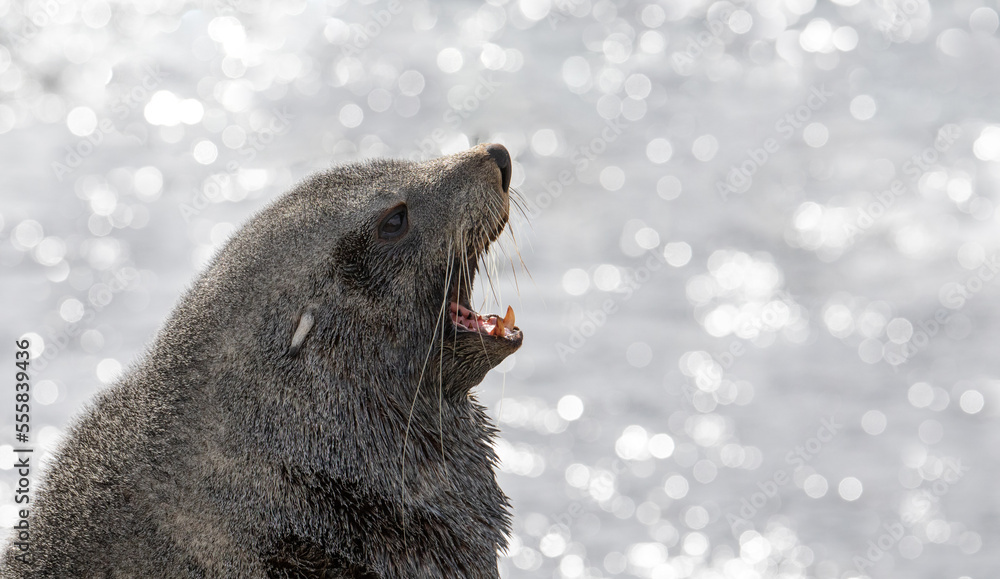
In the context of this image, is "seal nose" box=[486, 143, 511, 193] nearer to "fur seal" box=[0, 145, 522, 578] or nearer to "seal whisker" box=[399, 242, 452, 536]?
"fur seal" box=[0, 145, 522, 578]

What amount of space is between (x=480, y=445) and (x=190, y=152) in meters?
10.7

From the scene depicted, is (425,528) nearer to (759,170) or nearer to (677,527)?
(677,527)

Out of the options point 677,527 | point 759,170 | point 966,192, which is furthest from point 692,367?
point 966,192

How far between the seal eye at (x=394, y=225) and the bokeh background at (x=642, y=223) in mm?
3745

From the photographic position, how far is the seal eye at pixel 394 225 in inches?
198

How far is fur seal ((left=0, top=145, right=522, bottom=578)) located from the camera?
4.41 m

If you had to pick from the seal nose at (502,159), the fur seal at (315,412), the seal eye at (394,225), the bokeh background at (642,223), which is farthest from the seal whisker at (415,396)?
the bokeh background at (642,223)

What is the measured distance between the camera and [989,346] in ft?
39.1

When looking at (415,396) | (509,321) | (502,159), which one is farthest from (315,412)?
(502,159)

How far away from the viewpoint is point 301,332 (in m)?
4.71

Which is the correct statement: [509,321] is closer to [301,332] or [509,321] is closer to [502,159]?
[502,159]

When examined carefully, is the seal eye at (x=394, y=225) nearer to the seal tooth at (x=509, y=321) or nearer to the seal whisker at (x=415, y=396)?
the seal whisker at (x=415, y=396)

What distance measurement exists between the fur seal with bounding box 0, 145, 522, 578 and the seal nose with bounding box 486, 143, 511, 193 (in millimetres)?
10

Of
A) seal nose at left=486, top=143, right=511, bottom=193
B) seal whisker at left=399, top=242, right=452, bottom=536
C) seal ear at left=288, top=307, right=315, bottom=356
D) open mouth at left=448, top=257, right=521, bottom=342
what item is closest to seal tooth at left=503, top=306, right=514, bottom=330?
open mouth at left=448, top=257, right=521, bottom=342
